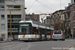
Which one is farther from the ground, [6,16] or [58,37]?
[6,16]

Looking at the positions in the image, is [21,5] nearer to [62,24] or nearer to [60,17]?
[62,24]

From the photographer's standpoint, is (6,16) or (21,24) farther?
(6,16)

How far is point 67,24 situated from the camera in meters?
83.6

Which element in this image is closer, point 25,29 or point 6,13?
point 25,29

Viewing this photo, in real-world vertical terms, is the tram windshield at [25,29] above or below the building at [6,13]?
below

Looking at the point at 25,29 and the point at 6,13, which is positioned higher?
the point at 6,13

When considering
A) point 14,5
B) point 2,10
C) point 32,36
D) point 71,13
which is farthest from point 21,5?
point 32,36

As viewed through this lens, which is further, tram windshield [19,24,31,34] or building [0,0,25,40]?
building [0,0,25,40]

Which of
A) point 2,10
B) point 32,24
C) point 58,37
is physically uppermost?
point 2,10

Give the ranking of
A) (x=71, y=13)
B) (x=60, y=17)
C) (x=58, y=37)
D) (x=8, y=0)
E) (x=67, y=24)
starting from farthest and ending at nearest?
(x=60, y=17)
(x=67, y=24)
(x=71, y=13)
(x=8, y=0)
(x=58, y=37)

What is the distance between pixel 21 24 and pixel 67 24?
52286 millimetres

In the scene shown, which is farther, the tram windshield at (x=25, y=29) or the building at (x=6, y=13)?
the building at (x=6, y=13)

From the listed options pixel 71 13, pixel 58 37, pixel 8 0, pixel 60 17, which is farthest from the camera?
pixel 60 17

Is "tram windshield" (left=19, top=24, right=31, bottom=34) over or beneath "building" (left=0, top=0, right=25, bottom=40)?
beneath
